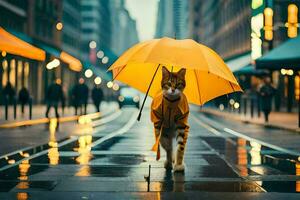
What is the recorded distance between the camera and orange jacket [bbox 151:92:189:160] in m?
8.76

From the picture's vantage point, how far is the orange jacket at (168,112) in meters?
8.76

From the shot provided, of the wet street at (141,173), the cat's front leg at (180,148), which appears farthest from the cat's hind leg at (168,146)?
the cat's front leg at (180,148)

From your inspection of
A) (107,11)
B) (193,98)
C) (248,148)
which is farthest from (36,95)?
(107,11)

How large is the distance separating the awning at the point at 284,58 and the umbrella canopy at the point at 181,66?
15.3m

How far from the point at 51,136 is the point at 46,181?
30.0 ft

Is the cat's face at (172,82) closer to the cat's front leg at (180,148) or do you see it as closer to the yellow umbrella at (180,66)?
the yellow umbrella at (180,66)

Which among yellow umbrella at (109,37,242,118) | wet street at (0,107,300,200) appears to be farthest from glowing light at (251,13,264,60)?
yellow umbrella at (109,37,242,118)

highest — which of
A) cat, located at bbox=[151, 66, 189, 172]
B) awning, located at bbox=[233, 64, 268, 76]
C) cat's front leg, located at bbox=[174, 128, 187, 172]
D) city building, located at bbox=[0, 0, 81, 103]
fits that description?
city building, located at bbox=[0, 0, 81, 103]

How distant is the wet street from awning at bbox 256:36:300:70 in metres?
10.8

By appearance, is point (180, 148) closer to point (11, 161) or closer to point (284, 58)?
point (11, 161)

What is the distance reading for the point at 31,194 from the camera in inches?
275

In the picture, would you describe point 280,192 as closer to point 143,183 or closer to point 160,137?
point 143,183

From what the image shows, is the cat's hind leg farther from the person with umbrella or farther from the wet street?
the wet street

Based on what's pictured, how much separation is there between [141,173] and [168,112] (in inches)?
42.7
